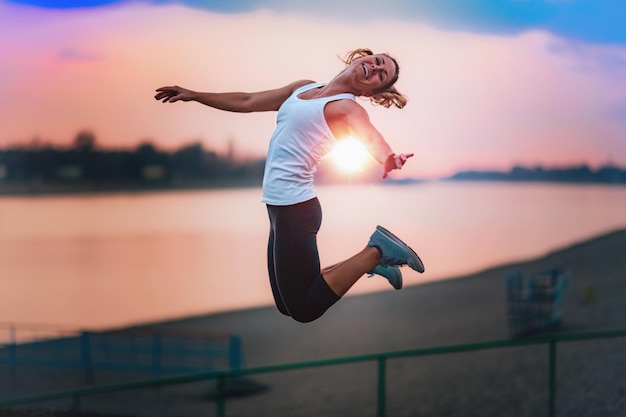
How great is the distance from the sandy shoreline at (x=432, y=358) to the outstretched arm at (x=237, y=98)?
1154 centimetres

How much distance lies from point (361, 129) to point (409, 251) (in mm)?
726

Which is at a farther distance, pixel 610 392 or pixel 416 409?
pixel 416 409

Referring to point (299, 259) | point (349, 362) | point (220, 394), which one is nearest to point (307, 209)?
point (299, 259)

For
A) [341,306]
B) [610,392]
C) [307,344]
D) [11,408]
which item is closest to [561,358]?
[610,392]

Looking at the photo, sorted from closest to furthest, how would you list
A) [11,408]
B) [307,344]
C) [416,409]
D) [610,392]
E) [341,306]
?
[11,408]
[610,392]
[416,409]
[307,344]
[341,306]

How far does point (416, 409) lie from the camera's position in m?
21.4

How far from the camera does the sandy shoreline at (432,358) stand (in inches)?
812

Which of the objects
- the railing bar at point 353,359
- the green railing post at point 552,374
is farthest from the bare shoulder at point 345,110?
the green railing post at point 552,374

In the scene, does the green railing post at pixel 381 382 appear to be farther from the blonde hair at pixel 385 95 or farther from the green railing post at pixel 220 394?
the blonde hair at pixel 385 95

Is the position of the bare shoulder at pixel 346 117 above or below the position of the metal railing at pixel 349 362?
above

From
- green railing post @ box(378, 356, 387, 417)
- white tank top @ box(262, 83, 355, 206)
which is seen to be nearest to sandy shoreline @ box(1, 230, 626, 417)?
green railing post @ box(378, 356, 387, 417)

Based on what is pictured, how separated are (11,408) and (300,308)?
912cm

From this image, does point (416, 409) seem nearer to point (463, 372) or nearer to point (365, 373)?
point (463, 372)

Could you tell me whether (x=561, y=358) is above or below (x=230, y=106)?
below
